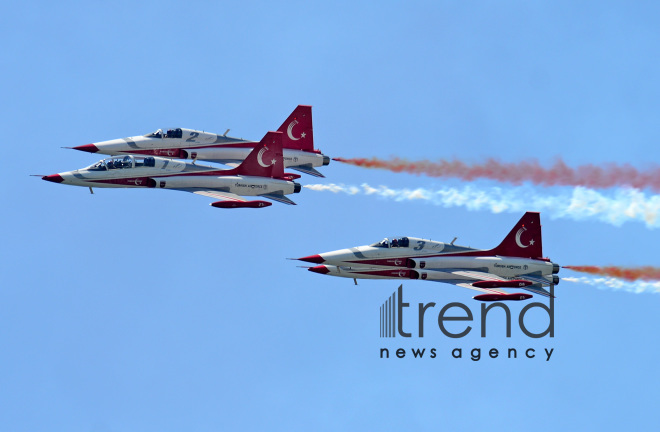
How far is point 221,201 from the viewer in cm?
8238

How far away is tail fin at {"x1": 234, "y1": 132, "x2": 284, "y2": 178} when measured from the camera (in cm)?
8650

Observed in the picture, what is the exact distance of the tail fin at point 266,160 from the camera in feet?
284

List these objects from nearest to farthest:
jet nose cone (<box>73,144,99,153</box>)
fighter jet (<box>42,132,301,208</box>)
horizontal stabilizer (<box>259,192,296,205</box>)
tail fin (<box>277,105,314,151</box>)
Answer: fighter jet (<box>42,132,301,208</box>), horizontal stabilizer (<box>259,192,296,205</box>), jet nose cone (<box>73,144,99,153</box>), tail fin (<box>277,105,314,151</box>)

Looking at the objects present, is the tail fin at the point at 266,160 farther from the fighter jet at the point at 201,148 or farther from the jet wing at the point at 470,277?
the jet wing at the point at 470,277

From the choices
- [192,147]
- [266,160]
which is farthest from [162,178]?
[192,147]

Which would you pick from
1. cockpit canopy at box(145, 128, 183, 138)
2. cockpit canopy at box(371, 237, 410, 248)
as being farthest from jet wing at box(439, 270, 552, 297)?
cockpit canopy at box(145, 128, 183, 138)

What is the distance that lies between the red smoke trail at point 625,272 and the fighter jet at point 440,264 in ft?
6.21

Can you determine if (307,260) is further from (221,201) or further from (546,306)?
(546,306)

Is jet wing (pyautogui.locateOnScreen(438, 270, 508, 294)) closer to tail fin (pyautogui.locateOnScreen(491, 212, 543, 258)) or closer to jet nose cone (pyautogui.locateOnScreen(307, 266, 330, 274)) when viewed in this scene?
tail fin (pyautogui.locateOnScreen(491, 212, 543, 258))

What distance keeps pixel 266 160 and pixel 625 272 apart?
21.0 metres

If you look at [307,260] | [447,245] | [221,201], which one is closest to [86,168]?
[221,201]

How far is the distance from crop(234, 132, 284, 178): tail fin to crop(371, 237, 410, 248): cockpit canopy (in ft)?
29.1

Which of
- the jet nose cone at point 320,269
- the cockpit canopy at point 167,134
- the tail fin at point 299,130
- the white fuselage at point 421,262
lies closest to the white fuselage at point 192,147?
the cockpit canopy at point 167,134

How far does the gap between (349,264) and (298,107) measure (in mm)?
17406
